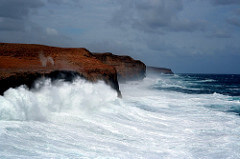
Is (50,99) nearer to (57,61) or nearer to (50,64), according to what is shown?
(50,64)

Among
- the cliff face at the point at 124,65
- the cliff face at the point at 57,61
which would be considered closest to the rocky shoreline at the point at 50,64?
the cliff face at the point at 57,61

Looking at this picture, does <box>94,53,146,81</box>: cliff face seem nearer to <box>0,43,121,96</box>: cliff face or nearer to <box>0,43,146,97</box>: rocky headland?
<box>0,43,121,96</box>: cliff face

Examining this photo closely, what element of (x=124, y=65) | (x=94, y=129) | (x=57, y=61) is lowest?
(x=94, y=129)

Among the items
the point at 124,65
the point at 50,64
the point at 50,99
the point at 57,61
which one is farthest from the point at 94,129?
the point at 124,65

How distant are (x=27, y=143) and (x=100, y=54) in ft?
105

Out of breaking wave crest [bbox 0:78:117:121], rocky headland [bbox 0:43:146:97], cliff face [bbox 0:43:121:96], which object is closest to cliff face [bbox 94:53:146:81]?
cliff face [bbox 0:43:121:96]

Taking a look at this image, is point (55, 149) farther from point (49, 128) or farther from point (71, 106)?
point (71, 106)

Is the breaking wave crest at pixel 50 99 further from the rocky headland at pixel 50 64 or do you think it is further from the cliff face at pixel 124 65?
the cliff face at pixel 124 65

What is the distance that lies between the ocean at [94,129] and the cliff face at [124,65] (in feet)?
76.3

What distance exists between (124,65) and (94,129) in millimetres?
31885

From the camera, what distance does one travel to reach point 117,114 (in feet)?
34.7

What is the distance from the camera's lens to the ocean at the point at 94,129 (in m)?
5.56

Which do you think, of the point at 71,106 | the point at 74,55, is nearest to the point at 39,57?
the point at 74,55

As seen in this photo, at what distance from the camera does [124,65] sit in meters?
39.3
